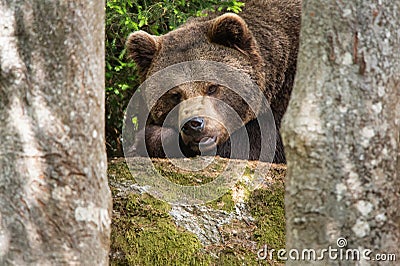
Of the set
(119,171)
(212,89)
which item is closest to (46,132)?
(119,171)

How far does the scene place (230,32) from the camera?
21.5 feet

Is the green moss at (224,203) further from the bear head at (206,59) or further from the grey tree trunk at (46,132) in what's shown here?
the grey tree trunk at (46,132)

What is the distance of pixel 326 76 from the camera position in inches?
109

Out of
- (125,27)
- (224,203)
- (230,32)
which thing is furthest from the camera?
(125,27)

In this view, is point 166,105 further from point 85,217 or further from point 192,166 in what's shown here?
point 85,217

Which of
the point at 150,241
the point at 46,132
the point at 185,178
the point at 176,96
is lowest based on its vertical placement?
the point at 150,241

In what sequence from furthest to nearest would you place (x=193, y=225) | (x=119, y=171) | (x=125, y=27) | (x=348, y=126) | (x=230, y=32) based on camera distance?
(x=125, y=27), (x=230, y=32), (x=119, y=171), (x=193, y=225), (x=348, y=126)

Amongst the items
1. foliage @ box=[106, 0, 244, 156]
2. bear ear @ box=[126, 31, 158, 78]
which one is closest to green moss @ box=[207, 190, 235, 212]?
bear ear @ box=[126, 31, 158, 78]

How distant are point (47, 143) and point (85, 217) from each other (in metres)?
0.37

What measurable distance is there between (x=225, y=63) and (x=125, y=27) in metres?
1.48

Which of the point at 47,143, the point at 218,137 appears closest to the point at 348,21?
the point at 47,143

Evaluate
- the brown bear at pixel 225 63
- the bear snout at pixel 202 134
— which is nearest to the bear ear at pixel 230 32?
the brown bear at pixel 225 63

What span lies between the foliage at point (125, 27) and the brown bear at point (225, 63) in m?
0.25

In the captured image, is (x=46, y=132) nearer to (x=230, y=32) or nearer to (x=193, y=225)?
(x=193, y=225)
